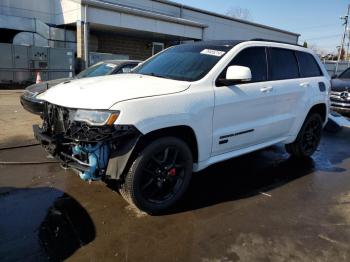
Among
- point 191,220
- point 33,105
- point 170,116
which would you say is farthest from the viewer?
point 33,105

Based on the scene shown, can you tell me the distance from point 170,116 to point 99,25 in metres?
17.0

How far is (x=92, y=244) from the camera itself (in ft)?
10.4

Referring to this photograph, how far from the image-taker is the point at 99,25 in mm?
19094

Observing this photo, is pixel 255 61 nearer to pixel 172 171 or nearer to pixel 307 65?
pixel 307 65

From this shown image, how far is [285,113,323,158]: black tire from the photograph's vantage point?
5.79m

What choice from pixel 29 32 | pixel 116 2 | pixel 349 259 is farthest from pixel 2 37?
pixel 349 259

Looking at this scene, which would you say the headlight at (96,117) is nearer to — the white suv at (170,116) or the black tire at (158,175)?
the white suv at (170,116)

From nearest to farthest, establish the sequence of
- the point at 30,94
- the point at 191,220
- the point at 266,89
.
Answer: the point at 191,220
the point at 266,89
the point at 30,94

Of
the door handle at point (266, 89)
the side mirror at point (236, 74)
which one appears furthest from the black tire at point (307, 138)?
the side mirror at point (236, 74)

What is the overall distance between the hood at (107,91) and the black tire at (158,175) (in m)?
0.53

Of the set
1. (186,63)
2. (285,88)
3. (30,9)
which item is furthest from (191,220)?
(30,9)

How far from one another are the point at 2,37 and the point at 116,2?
6.55 metres

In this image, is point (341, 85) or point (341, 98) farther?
point (341, 85)

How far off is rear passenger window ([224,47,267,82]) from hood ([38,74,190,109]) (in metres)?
1.02
